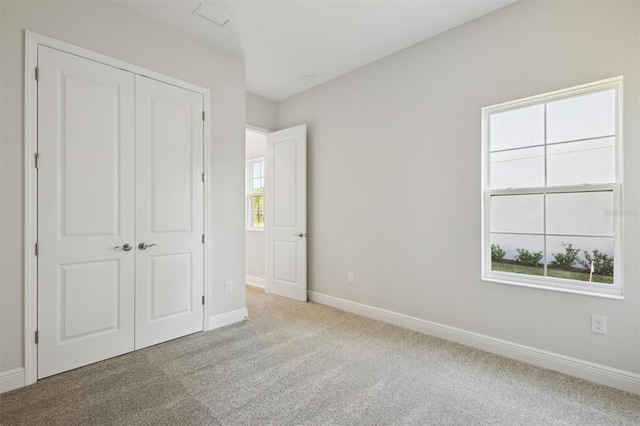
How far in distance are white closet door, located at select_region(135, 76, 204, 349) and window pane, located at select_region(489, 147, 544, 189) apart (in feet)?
9.15

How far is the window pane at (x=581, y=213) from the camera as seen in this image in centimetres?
215

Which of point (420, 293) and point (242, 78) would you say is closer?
point (420, 293)

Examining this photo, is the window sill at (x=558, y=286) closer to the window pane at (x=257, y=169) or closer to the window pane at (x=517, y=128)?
the window pane at (x=517, y=128)

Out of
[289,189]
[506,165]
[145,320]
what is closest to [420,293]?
[506,165]

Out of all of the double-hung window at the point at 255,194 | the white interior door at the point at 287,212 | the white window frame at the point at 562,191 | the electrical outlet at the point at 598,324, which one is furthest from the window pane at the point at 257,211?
the electrical outlet at the point at 598,324

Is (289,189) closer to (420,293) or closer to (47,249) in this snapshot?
(420,293)

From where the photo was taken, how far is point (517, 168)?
8.42ft

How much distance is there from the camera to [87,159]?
2.34 metres

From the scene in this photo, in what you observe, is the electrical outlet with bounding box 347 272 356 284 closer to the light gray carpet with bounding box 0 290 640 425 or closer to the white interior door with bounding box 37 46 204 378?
the light gray carpet with bounding box 0 290 640 425

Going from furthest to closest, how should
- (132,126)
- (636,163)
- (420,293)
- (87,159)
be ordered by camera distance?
(420,293), (132,126), (87,159), (636,163)

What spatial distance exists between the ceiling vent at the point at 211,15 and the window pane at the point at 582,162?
2.96m

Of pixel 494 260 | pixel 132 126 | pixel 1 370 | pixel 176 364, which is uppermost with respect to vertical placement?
pixel 132 126

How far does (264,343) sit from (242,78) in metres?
2.79

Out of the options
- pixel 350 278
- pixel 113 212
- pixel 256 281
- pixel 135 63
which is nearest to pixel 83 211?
pixel 113 212
